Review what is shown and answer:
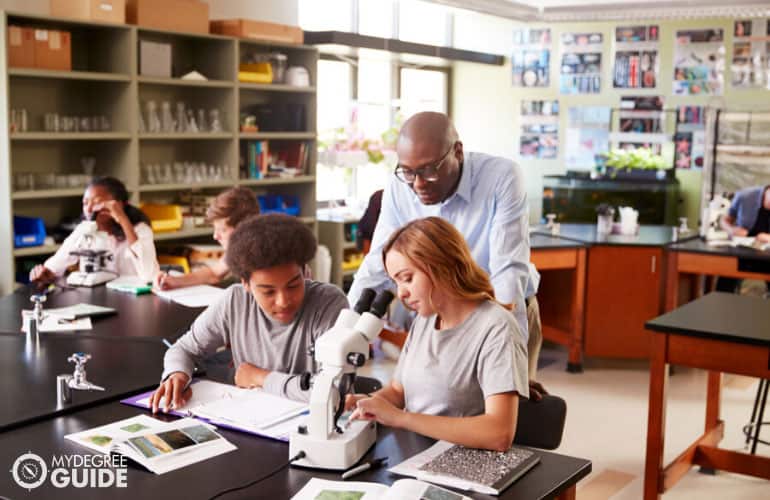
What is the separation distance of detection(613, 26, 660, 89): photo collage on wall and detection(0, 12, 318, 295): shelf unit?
3.49 m

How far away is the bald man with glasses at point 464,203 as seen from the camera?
108 inches

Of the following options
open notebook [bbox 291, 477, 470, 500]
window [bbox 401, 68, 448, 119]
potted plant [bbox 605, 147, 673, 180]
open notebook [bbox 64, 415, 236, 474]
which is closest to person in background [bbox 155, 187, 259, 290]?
open notebook [bbox 64, 415, 236, 474]

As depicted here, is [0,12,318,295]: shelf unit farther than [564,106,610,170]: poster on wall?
No

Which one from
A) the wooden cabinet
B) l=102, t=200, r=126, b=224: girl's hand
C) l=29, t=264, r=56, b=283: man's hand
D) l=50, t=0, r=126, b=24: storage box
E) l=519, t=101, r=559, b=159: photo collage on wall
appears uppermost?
l=50, t=0, r=126, b=24: storage box

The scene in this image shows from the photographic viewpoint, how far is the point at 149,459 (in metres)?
1.93

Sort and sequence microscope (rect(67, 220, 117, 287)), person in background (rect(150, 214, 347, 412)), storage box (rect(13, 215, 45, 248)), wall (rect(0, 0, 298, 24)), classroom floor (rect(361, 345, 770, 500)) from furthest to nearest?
wall (rect(0, 0, 298, 24))
storage box (rect(13, 215, 45, 248))
microscope (rect(67, 220, 117, 287))
classroom floor (rect(361, 345, 770, 500))
person in background (rect(150, 214, 347, 412))

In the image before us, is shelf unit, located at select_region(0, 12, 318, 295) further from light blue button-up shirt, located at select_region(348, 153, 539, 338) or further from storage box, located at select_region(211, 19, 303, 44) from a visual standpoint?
light blue button-up shirt, located at select_region(348, 153, 539, 338)

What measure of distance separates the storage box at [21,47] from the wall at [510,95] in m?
4.82

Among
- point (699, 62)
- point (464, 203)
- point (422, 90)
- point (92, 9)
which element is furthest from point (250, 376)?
point (699, 62)

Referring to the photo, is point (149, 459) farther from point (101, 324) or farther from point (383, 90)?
point (383, 90)

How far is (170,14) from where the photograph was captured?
558 cm

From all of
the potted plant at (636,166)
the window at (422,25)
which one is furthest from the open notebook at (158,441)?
the window at (422,25)

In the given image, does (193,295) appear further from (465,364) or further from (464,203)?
(465,364)

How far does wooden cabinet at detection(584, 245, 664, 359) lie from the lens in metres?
5.69
